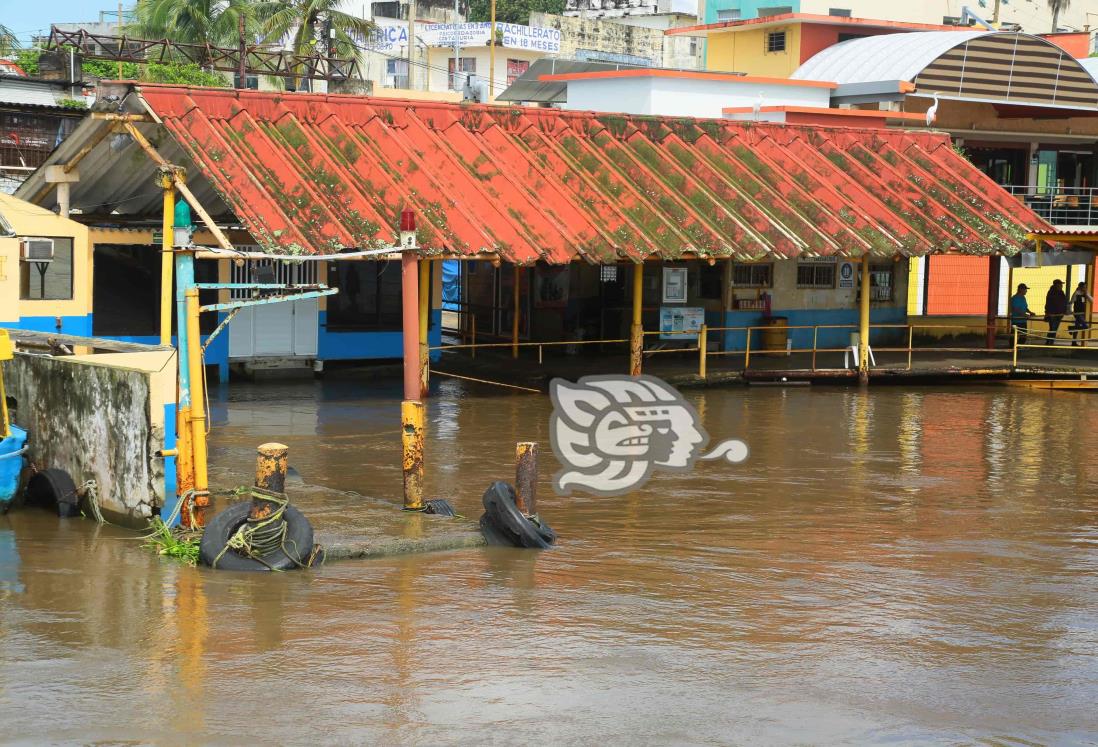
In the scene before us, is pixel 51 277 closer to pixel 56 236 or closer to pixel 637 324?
pixel 56 236

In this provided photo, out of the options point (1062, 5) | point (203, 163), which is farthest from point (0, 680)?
point (1062, 5)

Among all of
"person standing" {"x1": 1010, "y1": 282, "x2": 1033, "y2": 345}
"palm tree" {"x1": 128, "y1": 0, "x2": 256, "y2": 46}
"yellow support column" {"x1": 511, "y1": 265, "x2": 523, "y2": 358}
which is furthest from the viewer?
"palm tree" {"x1": 128, "y1": 0, "x2": 256, "y2": 46}

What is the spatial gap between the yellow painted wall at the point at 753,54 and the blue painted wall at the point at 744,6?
190 inches

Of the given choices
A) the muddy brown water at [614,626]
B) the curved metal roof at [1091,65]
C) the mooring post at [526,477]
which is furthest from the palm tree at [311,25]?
the mooring post at [526,477]

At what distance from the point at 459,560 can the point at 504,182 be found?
39.9 feet

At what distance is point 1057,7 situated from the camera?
232 feet

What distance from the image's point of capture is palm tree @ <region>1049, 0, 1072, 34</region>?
2749 inches

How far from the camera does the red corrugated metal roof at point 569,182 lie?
20953 millimetres

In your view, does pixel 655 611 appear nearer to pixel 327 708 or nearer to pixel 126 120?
pixel 327 708

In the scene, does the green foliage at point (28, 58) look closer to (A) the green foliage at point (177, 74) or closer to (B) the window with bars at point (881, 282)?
(A) the green foliage at point (177, 74)

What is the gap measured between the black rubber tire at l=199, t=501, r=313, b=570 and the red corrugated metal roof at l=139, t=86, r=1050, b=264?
8.51 m

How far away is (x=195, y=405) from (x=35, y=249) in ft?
30.7

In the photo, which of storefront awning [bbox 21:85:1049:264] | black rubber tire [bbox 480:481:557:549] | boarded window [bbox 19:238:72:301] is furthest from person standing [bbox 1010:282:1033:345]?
black rubber tire [bbox 480:481:557:549]

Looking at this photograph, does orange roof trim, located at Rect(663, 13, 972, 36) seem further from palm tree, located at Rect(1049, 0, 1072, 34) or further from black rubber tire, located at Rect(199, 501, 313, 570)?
black rubber tire, located at Rect(199, 501, 313, 570)
